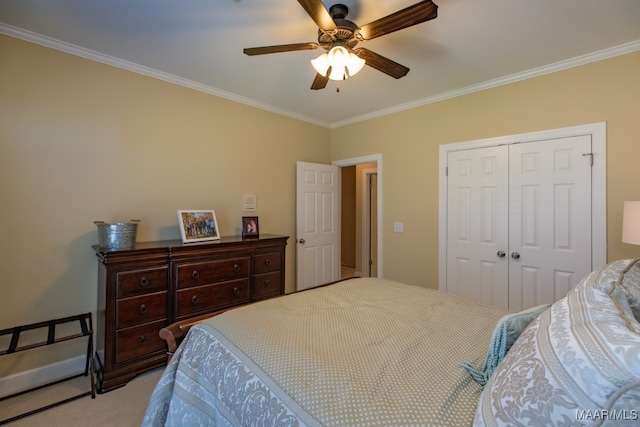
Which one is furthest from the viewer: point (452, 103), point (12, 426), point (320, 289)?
point (452, 103)

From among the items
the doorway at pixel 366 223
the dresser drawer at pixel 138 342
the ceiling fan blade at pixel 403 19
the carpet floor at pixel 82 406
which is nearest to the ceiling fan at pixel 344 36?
the ceiling fan blade at pixel 403 19

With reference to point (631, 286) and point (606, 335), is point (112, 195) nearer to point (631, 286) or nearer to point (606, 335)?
point (606, 335)

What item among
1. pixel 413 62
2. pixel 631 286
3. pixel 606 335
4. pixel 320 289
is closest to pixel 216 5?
pixel 413 62

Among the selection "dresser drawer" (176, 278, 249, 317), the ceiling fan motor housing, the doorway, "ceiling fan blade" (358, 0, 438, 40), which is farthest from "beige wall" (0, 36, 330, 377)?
the doorway

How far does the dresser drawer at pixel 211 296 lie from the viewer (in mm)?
2361

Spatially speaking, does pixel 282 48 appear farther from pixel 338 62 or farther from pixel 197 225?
pixel 197 225

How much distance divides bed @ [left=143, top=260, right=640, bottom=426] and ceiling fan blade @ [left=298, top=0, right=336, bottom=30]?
5.07 ft

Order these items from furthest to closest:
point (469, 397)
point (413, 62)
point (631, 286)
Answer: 1. point (413, 62)
2. point (631, 286)
3. point (469, 397)

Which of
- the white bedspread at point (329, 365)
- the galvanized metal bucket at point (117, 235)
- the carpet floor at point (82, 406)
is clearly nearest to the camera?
the white bedspread at point (329, 365)

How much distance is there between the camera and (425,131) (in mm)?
3287

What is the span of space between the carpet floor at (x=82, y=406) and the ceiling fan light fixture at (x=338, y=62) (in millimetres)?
2548

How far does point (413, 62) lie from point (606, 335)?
244 cm

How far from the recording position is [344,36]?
1.71 metres

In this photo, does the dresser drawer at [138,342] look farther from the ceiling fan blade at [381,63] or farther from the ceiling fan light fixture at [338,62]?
the ceiling fan blade at [381,63]
